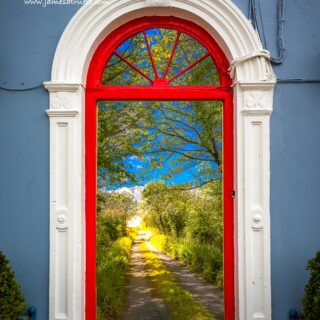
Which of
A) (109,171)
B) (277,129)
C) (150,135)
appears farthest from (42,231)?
(277,129)

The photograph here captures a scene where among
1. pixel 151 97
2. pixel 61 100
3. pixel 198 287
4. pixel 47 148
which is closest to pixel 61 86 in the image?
pixel 61 100

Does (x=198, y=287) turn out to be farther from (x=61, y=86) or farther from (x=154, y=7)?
(x=154, y=7)

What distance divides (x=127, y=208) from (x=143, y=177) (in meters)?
0.41

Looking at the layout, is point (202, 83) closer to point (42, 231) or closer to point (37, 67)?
point (37, 67)

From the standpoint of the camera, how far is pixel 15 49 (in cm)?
390

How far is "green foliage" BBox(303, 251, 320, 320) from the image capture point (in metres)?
3.27

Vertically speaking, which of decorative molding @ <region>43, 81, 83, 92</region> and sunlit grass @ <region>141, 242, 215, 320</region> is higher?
decorative molding @ <region>43, 81, 83, 92</region>

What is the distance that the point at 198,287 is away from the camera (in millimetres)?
4676

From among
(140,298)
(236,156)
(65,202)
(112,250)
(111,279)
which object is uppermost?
(236,156)

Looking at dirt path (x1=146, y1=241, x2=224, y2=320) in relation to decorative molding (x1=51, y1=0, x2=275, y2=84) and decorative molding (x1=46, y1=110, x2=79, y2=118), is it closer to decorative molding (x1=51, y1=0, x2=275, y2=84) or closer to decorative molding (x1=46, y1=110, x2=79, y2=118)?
decorative molding (x1=46, y1=110, x2=79, y2=118)

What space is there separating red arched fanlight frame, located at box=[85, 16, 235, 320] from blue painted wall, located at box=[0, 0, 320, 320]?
40 centimetres

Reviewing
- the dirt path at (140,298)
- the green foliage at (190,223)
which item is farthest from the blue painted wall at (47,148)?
the dirt path at (140,298)

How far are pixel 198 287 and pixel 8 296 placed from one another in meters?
2.20

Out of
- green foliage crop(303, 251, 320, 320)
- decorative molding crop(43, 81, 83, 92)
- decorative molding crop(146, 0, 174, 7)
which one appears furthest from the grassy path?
decorative molding crop(146, 0, 174, 7)
